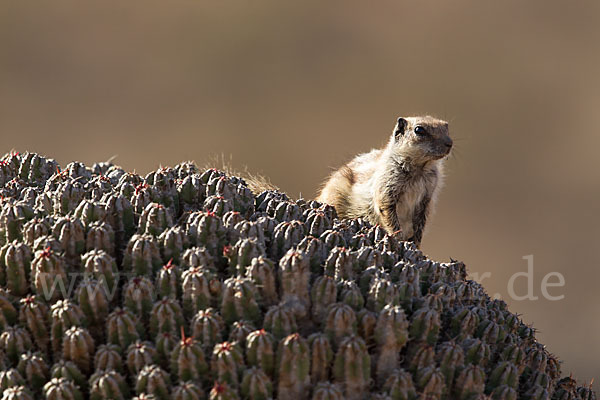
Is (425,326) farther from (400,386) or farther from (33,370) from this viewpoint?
(33,370)

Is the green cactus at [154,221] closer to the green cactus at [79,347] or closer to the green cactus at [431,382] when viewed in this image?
the green cactus at [79,347]

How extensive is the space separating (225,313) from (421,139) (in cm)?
499

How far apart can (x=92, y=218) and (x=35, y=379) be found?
1154 millimetres

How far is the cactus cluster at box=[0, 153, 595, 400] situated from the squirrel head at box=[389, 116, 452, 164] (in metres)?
3.41

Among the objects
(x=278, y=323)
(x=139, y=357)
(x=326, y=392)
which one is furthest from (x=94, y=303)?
(x=326, y=392)

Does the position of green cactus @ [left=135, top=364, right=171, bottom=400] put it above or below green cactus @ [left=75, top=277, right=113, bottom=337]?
below

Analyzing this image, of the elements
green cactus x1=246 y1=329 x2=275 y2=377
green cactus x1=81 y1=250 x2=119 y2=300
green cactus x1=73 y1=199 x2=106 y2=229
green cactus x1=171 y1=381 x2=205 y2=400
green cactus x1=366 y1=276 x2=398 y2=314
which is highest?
green cactus x1=73 y1=199 x2=106 y2=229

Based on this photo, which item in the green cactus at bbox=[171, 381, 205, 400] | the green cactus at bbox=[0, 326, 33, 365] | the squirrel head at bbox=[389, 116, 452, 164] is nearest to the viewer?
the green cactus at bbox=[171, 381, 205, 400]

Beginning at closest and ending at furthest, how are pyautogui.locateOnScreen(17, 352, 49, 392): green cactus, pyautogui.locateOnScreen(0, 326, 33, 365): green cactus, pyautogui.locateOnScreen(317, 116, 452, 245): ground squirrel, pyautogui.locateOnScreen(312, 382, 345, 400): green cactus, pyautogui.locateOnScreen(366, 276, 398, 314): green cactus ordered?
pyautogui.locateOnScreen(312, 382, 345, 400): green cactus → pyautogui.locateOnScreen(17, 352, 49, 392): green cactus → pyautogui.locateOnScreen(0, 326, 33, 365): green cactus → pyautogui.locateOnScreen(366, 276, 398, 314): green cactus → pyautogui.locateOnScreen(317, 116, 452, 245): ground squirrel

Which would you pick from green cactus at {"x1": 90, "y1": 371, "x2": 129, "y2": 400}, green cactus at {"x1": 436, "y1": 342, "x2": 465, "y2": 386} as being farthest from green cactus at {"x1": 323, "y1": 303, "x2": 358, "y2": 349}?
green cactus at {"x1": 90, "y1": 371, "x2": 129, "y2": 400}

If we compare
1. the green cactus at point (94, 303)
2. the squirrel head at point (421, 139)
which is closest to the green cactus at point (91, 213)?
the green cactus at point (94, 303)

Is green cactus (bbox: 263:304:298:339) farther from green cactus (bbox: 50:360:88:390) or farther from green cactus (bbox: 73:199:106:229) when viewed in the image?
green cactus (bbox: 73:199:106:229)

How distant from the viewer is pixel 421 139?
8.63m

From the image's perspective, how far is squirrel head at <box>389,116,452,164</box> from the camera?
8.50 meters
